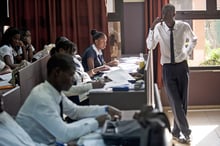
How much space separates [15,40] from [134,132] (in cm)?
372

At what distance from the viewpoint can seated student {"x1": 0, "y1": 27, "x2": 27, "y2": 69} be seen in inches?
200

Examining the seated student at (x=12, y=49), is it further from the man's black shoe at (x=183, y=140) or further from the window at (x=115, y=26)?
the man's black shoe at (x=183, y=140)

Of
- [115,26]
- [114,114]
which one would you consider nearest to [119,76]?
[114,114]

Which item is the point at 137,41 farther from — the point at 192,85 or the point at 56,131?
the point at 56,131

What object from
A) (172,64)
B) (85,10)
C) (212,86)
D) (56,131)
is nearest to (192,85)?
(212,86)

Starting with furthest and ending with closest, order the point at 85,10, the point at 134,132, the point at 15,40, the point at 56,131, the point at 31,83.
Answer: the point at 85,10
the point at 15,40
the point at 31,83
the point at 56,131
the point at 134,132

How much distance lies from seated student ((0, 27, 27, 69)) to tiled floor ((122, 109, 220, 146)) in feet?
7.47

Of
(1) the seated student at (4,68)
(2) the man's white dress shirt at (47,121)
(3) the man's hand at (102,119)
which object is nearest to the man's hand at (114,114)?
(3) the man's hand at (102,119)

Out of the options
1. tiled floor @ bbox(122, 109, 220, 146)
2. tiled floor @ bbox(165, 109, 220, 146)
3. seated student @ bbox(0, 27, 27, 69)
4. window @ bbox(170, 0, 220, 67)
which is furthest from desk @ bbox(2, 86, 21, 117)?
window @ bbox(170, 0, 220, 67)

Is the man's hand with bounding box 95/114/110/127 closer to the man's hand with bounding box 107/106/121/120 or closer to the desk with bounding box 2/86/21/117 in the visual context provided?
the man's hand with bounding box 107/106/121/120

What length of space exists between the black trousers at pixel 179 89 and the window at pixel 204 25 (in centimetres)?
153

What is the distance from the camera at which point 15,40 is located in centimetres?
530

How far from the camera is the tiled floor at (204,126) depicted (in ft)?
14.7

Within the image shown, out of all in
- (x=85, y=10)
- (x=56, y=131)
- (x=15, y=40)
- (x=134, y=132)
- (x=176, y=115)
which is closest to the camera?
(x=134, y=132)
